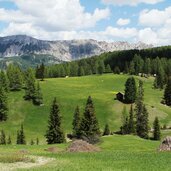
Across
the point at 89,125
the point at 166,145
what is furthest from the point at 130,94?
the point at 166,145

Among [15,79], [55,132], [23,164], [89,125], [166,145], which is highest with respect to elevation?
[15,79]

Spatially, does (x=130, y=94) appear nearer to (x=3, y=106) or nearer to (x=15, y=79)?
(x=15, y=79)

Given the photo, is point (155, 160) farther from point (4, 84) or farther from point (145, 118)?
point (4, 84)

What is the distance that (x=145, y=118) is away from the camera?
139125 millimetres

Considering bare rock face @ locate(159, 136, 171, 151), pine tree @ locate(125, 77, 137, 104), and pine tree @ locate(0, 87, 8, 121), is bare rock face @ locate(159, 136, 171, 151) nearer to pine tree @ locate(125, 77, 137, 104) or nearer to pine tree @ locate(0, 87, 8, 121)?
pine tree @ locate(0, 87, 8, 121)

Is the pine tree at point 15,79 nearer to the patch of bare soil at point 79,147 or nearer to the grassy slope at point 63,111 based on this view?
the grassy slope at point 63,111

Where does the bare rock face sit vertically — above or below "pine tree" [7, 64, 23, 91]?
below

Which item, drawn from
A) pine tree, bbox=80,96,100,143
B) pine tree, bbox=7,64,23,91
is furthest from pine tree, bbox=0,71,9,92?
pine tree, bbox=80,96,100,143

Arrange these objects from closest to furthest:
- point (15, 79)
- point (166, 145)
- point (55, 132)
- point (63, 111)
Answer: point (166, 145) → point (55, 132) → point (63, 111) → point (15, 79)

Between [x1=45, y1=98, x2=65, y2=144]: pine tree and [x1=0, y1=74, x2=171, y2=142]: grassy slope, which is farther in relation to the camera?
[x1=0, y1=74, x2=171, y2=142]: grassy slope

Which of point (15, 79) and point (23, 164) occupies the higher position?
point (15, 79)

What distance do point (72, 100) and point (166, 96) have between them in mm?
48487

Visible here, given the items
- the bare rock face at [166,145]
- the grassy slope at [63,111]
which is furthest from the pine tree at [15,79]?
the bare rock face at [166,145]

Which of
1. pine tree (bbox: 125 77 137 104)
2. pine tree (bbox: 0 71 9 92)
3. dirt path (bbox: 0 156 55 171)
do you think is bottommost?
pine tree (bbox: 125 77 137 104)
